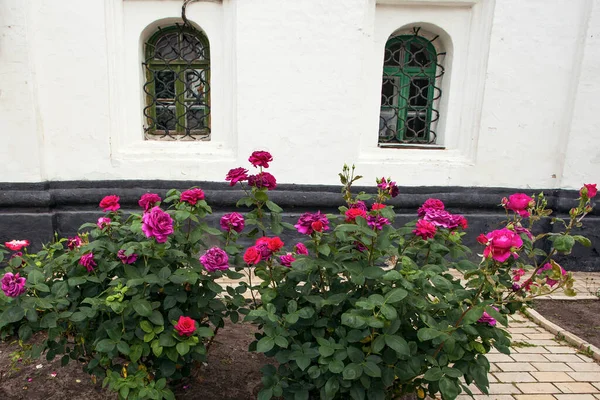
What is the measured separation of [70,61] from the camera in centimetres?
416

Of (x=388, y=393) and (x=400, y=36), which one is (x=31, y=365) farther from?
(x=400, y=36)

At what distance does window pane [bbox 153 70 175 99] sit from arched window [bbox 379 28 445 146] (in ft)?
7.50

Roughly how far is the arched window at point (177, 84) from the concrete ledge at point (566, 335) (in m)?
3.59

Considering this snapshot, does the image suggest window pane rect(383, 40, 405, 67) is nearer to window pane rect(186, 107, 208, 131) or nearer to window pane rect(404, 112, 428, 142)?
window pane rect(404, 112, 428, 142)

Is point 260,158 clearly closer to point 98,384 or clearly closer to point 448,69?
point 98,384

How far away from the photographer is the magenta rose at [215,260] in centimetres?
186

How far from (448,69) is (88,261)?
13.5 ft

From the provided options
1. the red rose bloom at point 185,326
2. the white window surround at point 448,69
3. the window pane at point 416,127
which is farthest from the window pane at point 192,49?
the red rose bloom at point 185,326

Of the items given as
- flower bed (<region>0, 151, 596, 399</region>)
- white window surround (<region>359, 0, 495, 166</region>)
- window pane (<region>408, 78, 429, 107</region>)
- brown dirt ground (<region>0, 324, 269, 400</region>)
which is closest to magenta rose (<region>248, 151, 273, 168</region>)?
flower bed (<region>0, 151, 596, 399</region>)

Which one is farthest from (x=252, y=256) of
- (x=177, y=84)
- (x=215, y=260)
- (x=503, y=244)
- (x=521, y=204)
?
(x=177, y=84)

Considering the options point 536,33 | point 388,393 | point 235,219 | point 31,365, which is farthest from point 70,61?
point 536,33

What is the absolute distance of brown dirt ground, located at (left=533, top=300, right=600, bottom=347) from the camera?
3355mm

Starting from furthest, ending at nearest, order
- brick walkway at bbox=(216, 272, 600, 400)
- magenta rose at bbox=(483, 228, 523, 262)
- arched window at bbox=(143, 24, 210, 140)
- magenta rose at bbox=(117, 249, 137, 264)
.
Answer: arched window at bbox=(143, 24, 210, 140) → brick walkway at bbox=(216, 272, 600, 400) → magenta rose at bbox=(117, 249, 137, 264) → magenta rose at bbox=(483, 228, 523, 262)

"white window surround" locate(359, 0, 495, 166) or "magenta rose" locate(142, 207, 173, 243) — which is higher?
"white window surround" locate(359, 0, 495, 166)
